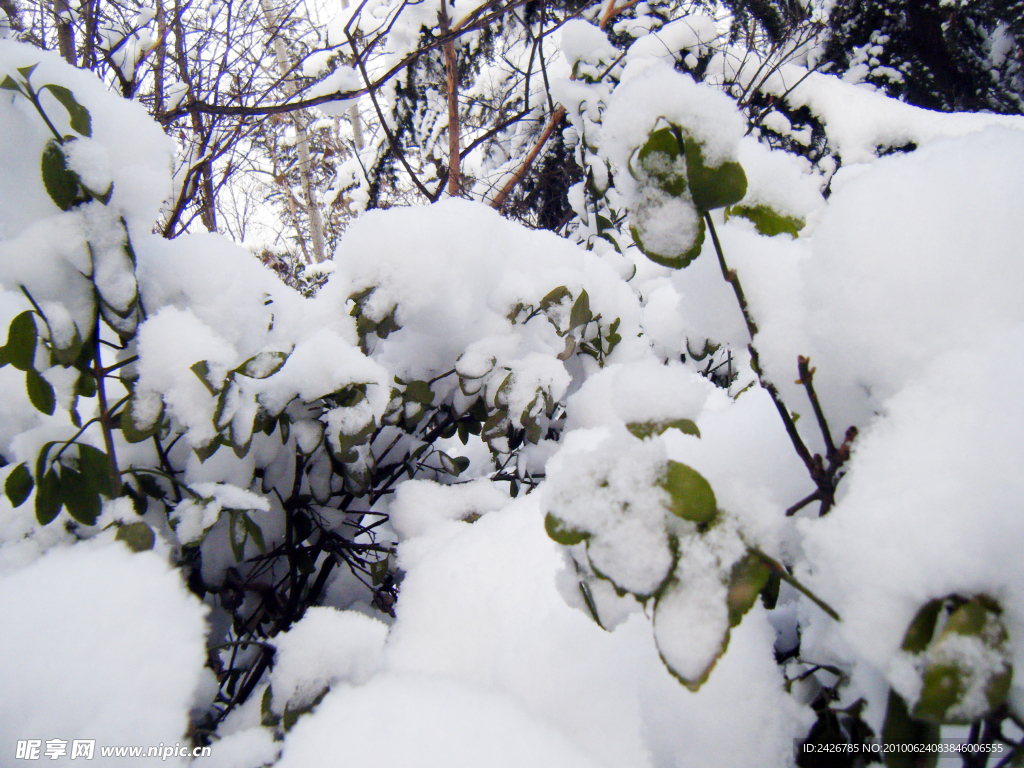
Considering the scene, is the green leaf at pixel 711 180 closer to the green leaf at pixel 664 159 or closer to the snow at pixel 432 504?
the green leaf at pixel 664 159

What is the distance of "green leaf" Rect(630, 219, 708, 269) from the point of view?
322 mm

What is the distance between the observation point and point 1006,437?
0.73 feet

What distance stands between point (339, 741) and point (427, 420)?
52 centimetres

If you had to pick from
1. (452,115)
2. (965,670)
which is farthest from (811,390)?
(452,115)

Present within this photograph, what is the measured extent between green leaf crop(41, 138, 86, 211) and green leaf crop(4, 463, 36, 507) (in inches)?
11.0

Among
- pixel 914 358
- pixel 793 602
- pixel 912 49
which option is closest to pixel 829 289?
pixel 914 358

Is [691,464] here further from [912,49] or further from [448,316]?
[912,49]

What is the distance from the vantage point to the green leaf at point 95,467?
535mm

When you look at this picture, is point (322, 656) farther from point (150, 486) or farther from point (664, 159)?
point (664, 159)

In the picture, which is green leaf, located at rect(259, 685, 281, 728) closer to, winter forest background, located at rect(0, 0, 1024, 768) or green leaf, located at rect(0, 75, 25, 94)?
winter forest background, located at rect(0, 0, 1024, 768)

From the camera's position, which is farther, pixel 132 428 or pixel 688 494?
pixel 132 428

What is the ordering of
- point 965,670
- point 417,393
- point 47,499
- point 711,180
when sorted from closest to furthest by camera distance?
point 965,670
point 711,180
point 47,499
point 417,393

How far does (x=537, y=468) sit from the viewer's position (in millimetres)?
846

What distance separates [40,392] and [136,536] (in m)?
0.19
